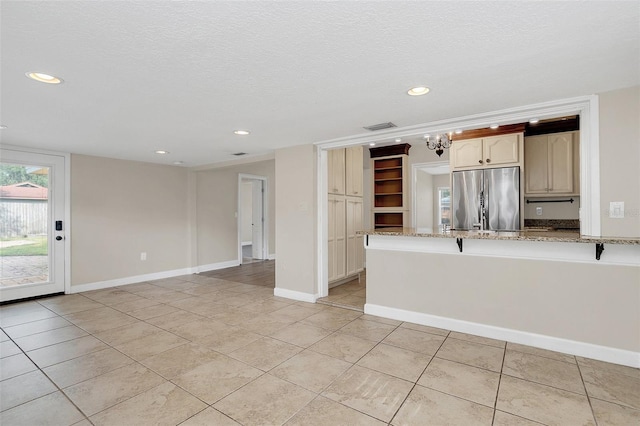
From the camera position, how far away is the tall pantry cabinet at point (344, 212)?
15.9 ft

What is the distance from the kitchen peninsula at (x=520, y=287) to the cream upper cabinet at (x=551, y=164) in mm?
1619

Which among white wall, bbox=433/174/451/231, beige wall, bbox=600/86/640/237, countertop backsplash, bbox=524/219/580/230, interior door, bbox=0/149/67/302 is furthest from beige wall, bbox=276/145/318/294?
white wall, bbox=433/174/451/231

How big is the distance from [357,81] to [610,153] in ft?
7.00

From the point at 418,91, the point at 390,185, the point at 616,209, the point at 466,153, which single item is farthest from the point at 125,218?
the point at 616,209

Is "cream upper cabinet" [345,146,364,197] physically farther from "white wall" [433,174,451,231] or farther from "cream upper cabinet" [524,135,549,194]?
"white wall" [433,174,451,231]

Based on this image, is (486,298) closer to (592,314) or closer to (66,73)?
(592,314)

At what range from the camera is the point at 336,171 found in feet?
16.2

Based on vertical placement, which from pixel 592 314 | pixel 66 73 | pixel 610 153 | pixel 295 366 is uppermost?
pixel 66 73

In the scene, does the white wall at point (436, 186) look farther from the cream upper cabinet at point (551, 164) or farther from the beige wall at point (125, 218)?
the beige wall at point (125, 218)

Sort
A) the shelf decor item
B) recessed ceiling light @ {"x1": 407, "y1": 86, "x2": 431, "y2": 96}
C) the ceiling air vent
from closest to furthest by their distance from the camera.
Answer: recessed ceiling light @ {"x1": 407, "y1": 86, "x2": 431, "y2": 96}
the ceiling air vent
the shelf decor item

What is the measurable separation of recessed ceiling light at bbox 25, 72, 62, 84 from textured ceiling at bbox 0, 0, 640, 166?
6cm

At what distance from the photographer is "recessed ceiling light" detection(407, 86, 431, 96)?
245 cm

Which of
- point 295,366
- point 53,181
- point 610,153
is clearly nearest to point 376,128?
point 610,153

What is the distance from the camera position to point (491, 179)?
467cm
